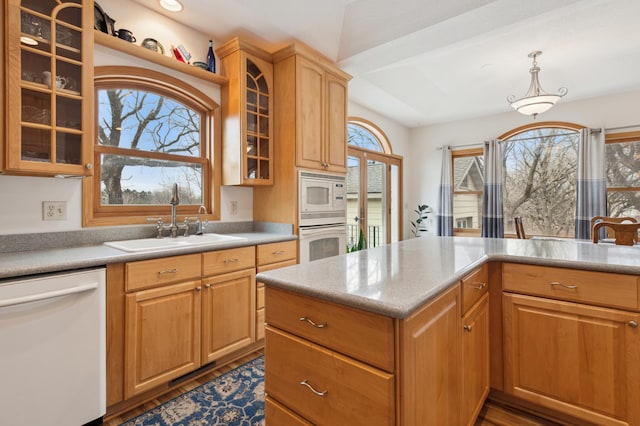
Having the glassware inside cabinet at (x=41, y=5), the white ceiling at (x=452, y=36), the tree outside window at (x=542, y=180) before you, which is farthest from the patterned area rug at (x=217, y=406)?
the tree outside window at (x=542, y=180)

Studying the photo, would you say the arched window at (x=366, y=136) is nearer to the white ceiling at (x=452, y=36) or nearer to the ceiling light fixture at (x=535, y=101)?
the white ceiling at (x=452, y=36)

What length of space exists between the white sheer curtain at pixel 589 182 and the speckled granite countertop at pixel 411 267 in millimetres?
2957

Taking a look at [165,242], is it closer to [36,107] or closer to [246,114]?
[36,107]

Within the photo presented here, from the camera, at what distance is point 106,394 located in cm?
166

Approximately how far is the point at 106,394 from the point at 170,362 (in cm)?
34

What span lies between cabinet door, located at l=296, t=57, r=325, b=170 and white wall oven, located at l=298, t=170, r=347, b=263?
0.16 meters

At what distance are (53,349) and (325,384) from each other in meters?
1.35

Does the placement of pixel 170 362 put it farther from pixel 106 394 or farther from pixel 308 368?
pixel 308 368

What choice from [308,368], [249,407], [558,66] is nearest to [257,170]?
[249,407]

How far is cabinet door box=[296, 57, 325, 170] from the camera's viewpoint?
9.23ft

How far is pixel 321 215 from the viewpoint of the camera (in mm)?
3039

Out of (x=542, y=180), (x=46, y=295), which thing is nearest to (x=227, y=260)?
(x=46, y=295)

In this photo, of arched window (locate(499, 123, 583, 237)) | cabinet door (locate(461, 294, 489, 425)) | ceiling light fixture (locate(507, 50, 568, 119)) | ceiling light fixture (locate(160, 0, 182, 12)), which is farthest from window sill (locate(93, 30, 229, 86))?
arched window (locate(499, 123, 583, 237))

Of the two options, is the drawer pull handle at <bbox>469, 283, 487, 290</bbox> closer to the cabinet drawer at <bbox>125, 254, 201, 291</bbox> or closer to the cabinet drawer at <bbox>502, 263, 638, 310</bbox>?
the cabinet drawer at <bbox>502, 263, 638, 310</bbox>
